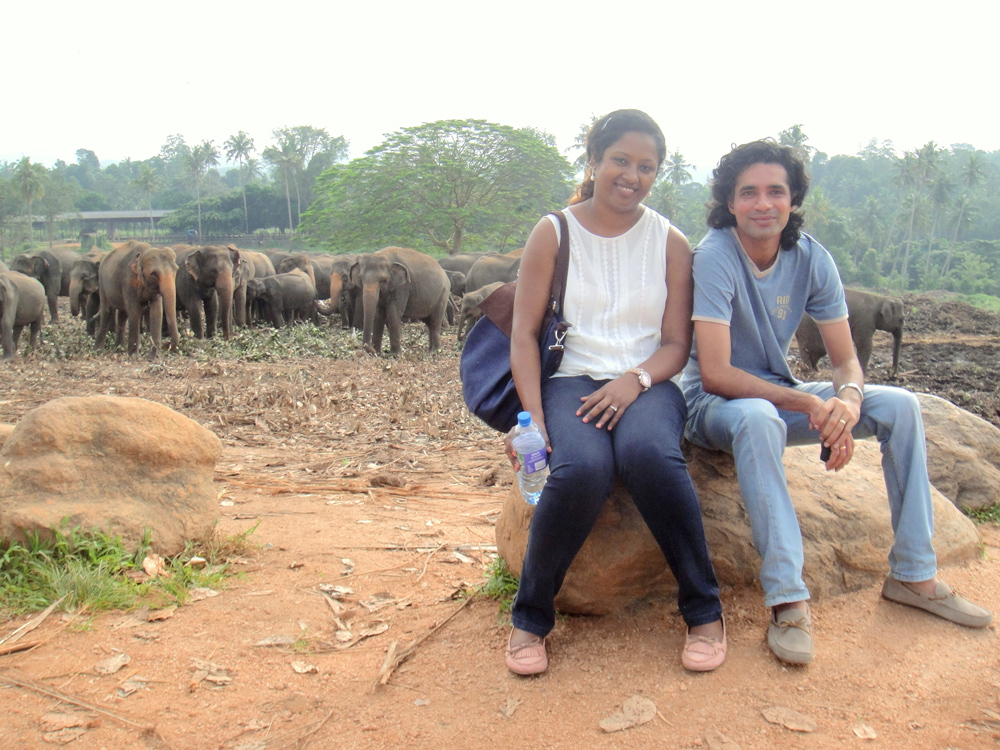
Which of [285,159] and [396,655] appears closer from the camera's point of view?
[396,655]

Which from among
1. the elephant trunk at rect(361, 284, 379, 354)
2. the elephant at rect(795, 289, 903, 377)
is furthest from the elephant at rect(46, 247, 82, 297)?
the elephant at rect(795, 289, 903, 377)

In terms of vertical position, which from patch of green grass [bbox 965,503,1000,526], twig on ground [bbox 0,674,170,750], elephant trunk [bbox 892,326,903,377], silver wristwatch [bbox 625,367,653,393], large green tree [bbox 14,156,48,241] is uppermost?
large green tree [bbox 14,156,48,241]

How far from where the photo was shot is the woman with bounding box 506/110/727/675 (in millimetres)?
2879

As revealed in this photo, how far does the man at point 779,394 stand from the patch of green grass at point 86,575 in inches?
98.2

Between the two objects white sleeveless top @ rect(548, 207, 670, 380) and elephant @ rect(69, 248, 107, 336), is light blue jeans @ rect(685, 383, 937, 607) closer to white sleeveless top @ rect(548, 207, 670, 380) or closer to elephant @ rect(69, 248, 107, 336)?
white sleeveless top @ rect(548, 207, 670, 380)

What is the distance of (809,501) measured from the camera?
11.8ft

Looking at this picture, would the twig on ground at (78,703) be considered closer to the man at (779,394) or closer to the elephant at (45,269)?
the man at (779,394)

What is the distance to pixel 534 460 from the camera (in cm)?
303

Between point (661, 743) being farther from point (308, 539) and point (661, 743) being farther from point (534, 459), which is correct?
point (308, 539)

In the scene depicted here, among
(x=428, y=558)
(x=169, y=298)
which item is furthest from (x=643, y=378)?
(x=169, y=298)

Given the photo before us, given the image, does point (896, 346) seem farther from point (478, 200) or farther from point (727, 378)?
point (478, 200)

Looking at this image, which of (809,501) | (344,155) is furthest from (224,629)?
(344,155)

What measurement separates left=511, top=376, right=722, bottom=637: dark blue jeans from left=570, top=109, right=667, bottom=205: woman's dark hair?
1077 mm

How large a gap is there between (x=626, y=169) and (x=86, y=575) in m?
2.95
